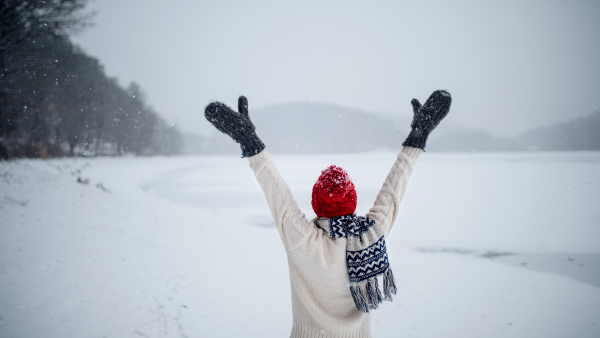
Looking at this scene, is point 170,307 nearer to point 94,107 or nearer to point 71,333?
point 71,333

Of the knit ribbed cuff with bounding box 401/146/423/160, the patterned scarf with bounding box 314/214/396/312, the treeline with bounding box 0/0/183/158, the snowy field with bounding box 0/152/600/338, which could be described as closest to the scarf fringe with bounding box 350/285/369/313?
the patterned scarf with bounding box 314/214/396/312

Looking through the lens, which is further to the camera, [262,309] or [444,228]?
[444,228]

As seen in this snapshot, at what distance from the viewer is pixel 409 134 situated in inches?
58.9

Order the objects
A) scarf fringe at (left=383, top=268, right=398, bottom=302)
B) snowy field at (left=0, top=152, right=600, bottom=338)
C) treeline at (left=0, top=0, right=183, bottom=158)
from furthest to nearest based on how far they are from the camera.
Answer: treeline at (left=0, top=0, right=183, bottom=158) < snowy field at (left=0, top=152, right=600, bottom=338) < scarf fringe at (left=383, top=268, right=398, bottom=302)

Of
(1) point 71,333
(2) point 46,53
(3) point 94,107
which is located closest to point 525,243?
(1) point 71,333

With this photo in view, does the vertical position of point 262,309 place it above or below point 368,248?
below

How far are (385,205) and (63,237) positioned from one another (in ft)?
22.2

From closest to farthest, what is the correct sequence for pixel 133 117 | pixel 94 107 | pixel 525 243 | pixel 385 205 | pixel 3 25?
pixel 385 205
pixel 3 25
pixel 525 243
pixel 94 107
pixel 133 117

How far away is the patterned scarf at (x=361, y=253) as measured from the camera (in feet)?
4.04

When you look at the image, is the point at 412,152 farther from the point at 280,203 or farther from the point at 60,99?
the point at 60,99

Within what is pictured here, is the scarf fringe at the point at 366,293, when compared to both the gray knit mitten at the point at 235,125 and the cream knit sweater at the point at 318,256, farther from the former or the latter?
the gray knit mitten at the point at 235,125

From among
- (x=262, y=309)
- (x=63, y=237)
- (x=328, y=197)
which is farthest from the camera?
(x=63, y=237)

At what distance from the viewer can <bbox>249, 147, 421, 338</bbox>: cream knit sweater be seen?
1213 millimetres

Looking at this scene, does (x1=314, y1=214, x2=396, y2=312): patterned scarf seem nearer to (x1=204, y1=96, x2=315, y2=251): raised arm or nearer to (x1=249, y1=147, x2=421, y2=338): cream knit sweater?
(x1=249, y1=147, x2=421, y2=338): cream knit sweater
